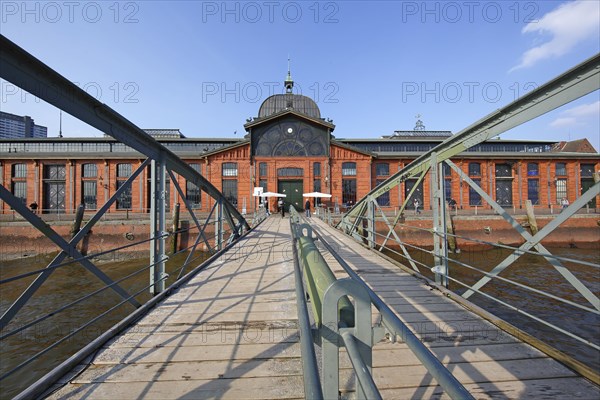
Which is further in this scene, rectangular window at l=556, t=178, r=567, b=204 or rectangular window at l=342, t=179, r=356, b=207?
rectangular window at l=556, t=178, r=567, b=204

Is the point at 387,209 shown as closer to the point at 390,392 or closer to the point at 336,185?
the point at 336,185

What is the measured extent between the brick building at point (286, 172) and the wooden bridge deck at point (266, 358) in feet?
70.0

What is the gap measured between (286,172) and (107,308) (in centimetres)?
1944

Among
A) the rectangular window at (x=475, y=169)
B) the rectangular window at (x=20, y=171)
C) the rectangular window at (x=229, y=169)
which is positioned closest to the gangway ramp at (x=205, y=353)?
the rectangular window at (x=229, y=169)

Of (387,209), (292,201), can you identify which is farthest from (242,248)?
(387,209)

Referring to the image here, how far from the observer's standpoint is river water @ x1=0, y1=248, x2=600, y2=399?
19.5ft

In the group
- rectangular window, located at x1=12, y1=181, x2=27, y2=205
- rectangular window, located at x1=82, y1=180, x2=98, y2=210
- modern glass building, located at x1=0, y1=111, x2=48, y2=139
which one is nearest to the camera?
rectangular window, located at x1=12, y1=181, x2=27, y2=205

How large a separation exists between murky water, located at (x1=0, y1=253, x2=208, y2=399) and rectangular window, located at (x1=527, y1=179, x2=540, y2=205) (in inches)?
1301

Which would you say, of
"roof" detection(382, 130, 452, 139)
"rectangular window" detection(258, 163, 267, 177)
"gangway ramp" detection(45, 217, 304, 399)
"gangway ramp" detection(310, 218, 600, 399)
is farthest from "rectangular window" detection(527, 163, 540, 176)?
"gangway ramp" detection(45, 217, 304, 399)

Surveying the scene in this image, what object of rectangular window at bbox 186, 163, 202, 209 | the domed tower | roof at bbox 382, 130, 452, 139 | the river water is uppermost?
roof at bbox 382, 130, 452, 139

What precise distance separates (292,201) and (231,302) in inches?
894

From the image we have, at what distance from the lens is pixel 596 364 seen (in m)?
5.91

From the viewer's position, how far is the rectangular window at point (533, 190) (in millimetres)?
27862

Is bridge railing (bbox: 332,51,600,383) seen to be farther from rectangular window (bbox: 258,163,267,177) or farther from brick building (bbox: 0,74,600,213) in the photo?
rectangular window (bbox: 258,163,267,177)
